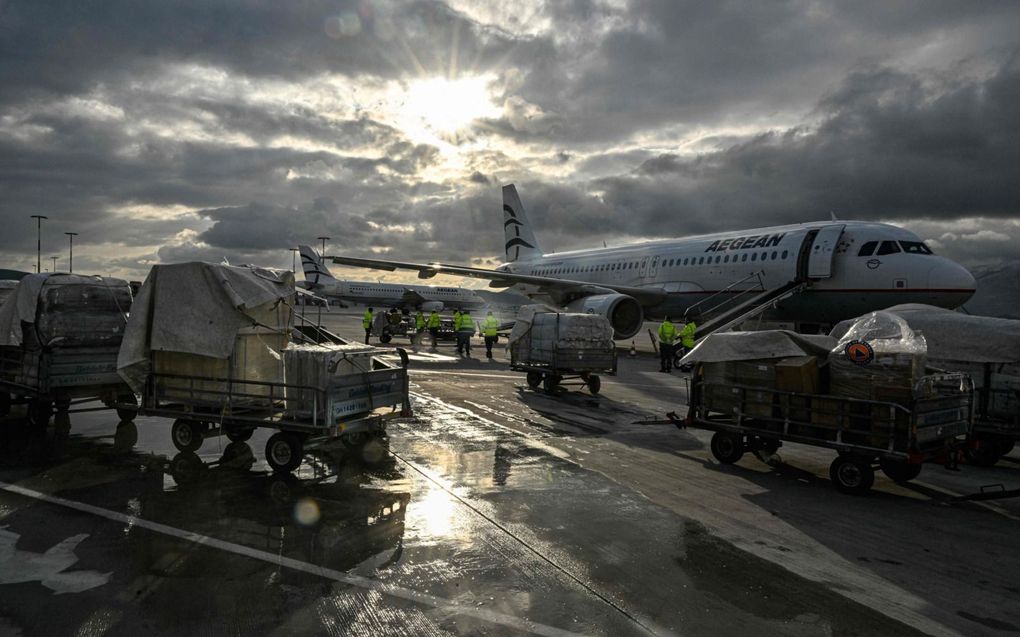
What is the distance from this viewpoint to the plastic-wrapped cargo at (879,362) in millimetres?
7797

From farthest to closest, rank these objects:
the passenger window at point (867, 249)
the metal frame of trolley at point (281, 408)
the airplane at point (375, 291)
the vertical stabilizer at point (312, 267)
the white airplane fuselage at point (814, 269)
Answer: the vertical stabilizer at point (312, 267), the airplane at point (375, 291), the passenger window at point (867, 249), the white airplane fuselage at point (814, 269), the metal frame of trolley at point (281, 408)

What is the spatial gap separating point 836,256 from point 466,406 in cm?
1447

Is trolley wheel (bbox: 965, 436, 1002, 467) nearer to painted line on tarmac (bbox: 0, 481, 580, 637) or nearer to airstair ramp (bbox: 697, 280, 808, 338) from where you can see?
painted line on tarmac (bbox: 0, 481, 580, 637)

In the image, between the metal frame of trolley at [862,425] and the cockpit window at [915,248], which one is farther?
the cockpit window at [915,248]

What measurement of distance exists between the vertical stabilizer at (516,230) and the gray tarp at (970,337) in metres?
33.9

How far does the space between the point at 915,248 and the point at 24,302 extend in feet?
76.4

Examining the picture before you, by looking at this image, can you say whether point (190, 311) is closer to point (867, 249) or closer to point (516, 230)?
point (867, 249)

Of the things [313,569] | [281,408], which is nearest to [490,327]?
[281,408]

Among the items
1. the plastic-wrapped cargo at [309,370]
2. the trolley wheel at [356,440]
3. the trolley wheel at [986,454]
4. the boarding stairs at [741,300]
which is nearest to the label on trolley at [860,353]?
the trolley wheel at [986,454]

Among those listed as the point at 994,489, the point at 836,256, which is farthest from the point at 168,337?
the point at 836,256

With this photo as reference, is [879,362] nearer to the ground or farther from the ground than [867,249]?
nearer to the ground

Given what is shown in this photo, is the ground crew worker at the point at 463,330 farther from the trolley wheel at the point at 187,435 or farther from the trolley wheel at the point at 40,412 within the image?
the trolley wheel at the point at 187,435

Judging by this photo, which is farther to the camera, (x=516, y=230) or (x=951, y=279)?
(x=516, y=230)

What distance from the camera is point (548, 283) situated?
28.7 meters
